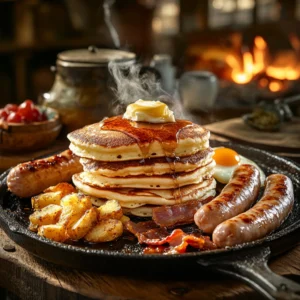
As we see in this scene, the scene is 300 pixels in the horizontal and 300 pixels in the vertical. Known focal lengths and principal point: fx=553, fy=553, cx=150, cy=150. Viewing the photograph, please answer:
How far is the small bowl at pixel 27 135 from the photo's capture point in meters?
Answer: 3.92

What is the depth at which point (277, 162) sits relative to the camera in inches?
135

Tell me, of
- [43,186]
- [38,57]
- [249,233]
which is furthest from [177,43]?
[249,233]

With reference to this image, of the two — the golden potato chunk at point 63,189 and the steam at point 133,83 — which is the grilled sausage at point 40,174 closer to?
the golden potato chunk at point 63,189

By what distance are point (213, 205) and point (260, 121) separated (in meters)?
2.15

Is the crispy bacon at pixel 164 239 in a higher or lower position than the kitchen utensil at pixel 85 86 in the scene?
lower

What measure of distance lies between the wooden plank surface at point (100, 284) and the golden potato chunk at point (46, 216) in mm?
175

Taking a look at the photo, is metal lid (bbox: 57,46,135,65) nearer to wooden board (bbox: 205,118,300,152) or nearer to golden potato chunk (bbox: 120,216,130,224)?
wooden board (bbox: 205,118,300,152)

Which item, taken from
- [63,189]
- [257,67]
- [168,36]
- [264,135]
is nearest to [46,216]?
[63,189]

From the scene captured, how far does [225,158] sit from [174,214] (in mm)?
785

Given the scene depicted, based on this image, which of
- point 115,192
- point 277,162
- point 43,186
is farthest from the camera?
point 277,162

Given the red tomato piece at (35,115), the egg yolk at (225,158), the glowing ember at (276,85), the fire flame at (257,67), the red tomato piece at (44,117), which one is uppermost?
the red tomato piece at (35,115)

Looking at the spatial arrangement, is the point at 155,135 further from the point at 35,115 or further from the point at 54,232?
the point at 35,115

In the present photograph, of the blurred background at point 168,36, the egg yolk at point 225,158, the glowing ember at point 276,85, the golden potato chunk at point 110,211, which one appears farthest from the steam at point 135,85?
the glowing ember at point 276,85

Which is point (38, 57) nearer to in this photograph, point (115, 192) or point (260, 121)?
point (260, 121)
